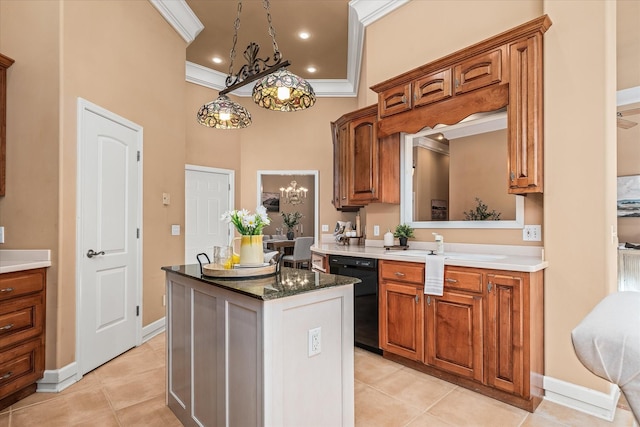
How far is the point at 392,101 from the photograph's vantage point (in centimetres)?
321

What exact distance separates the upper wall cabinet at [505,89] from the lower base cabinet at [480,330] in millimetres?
704

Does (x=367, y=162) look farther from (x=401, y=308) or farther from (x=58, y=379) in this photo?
(x=58, y=379)

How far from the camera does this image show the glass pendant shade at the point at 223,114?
2404mm

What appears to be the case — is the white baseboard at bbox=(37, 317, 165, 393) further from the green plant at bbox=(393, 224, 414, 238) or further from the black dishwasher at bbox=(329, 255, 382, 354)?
the green plant at bbox=(393, 224, 414, 238)

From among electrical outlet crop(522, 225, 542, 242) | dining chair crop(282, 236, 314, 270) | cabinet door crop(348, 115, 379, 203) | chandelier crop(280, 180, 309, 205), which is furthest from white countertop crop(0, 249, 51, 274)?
chandelier crop(280, 180, 309, 205)

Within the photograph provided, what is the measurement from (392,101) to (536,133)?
1.26 meters

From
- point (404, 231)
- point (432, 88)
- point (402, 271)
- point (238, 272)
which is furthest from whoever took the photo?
point (404, 231)

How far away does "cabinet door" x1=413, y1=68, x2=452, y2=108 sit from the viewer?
110 inches

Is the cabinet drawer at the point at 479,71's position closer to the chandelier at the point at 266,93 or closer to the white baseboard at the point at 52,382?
the chandelier at the point at 266,93

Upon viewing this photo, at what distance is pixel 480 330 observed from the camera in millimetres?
2330

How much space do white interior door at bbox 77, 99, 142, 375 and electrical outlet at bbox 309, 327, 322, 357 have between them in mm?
2114

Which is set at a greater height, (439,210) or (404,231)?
(439,210)

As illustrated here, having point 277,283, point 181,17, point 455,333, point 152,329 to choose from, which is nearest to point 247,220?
point 277,283

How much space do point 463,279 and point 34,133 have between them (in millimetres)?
3260
